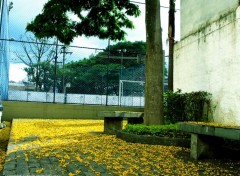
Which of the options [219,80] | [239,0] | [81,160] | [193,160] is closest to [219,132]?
[193,160]

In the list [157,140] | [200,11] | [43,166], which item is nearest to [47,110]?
[200,11]

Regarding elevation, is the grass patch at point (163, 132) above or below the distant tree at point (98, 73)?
below

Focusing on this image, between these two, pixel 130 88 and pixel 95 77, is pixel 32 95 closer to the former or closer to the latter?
pixel 95 77

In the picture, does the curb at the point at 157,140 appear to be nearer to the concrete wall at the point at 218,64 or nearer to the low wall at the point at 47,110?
the concrete wall at the point at 218,64

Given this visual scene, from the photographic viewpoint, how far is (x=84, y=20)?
8133 mm

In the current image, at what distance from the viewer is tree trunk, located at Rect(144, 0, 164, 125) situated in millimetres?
6055

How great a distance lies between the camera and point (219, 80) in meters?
6.70

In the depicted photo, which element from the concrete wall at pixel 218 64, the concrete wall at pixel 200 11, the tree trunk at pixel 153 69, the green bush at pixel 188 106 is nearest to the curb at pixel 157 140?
the tree trunk at pixel 153 69

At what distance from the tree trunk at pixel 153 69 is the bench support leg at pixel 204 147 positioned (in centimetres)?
197

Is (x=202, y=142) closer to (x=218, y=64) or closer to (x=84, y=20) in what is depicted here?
(x=218, y=64)

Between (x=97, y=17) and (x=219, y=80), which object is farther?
(x=97, y=17)

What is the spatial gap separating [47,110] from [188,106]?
6.84m

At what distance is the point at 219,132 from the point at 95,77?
970 centimetres

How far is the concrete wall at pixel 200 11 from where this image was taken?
672 cm
